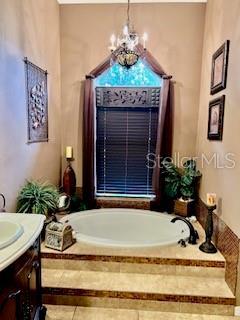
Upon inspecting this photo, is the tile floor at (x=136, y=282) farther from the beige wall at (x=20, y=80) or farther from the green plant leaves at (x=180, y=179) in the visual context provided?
the green plant leaves at (x=180, y=179)

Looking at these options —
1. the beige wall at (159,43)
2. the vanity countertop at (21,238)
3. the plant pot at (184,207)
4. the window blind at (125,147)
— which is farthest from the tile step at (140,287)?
the beige wall at (159,43)

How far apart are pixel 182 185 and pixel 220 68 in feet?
5.29

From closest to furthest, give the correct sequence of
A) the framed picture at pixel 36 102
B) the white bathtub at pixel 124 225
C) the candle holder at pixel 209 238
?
the candle holder at pixel 209 238, the framed picture at pixel 36 102, the white bathtub at pixel 124 225

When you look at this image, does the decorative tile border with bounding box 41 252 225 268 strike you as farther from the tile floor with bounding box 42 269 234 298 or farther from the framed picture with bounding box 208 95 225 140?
the framed picture with bounding box 208 95 225 140

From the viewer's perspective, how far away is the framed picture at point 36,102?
9.54 ft

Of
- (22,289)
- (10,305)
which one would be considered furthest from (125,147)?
(10,305)

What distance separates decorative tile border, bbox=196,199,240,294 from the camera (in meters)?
2.21

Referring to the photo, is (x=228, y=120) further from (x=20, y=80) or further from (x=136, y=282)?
(x=20, y=80)

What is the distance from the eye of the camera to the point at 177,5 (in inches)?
148

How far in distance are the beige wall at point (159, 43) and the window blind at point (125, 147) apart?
0.44m

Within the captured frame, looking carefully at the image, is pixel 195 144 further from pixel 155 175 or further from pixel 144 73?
pixel 144 73

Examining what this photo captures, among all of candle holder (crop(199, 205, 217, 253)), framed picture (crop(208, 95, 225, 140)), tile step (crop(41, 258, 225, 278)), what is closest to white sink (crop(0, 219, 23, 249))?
tile step (crop(41, 258, 225, 278))

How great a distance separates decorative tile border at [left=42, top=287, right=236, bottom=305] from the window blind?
6.14 ft

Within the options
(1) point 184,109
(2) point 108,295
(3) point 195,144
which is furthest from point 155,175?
(2) point 108,295
